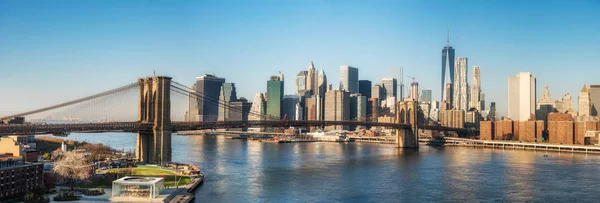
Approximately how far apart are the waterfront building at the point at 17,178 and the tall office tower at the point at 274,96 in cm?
16359

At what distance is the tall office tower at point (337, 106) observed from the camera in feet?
595

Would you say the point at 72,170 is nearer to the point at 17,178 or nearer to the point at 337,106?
A: the point at 17,178

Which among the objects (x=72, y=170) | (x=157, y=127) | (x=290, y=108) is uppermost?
(x=290, y=108)

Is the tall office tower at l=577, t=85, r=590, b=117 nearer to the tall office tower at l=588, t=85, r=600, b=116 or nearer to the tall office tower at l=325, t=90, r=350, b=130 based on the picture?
the tall office tower at l=588, t=85, r=600, b=116

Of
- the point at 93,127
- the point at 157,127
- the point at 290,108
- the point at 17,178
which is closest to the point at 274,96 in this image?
the point at 290,108

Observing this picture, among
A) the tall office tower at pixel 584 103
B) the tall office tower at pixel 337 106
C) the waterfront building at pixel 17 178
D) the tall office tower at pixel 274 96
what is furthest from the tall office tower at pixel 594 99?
the waterfront building at pixel 17 178

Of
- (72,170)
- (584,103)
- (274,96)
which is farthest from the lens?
(274,96)

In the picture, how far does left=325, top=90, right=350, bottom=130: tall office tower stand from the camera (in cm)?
18150

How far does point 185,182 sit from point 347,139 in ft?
284

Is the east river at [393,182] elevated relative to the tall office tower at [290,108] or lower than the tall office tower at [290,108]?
lower

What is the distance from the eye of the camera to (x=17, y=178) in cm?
2828

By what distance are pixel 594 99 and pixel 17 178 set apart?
150774mm

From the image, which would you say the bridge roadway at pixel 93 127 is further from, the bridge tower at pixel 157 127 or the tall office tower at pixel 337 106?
the tall office tower at pixel 337 106

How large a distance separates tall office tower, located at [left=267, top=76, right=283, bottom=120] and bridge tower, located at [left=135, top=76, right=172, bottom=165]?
496 feet
